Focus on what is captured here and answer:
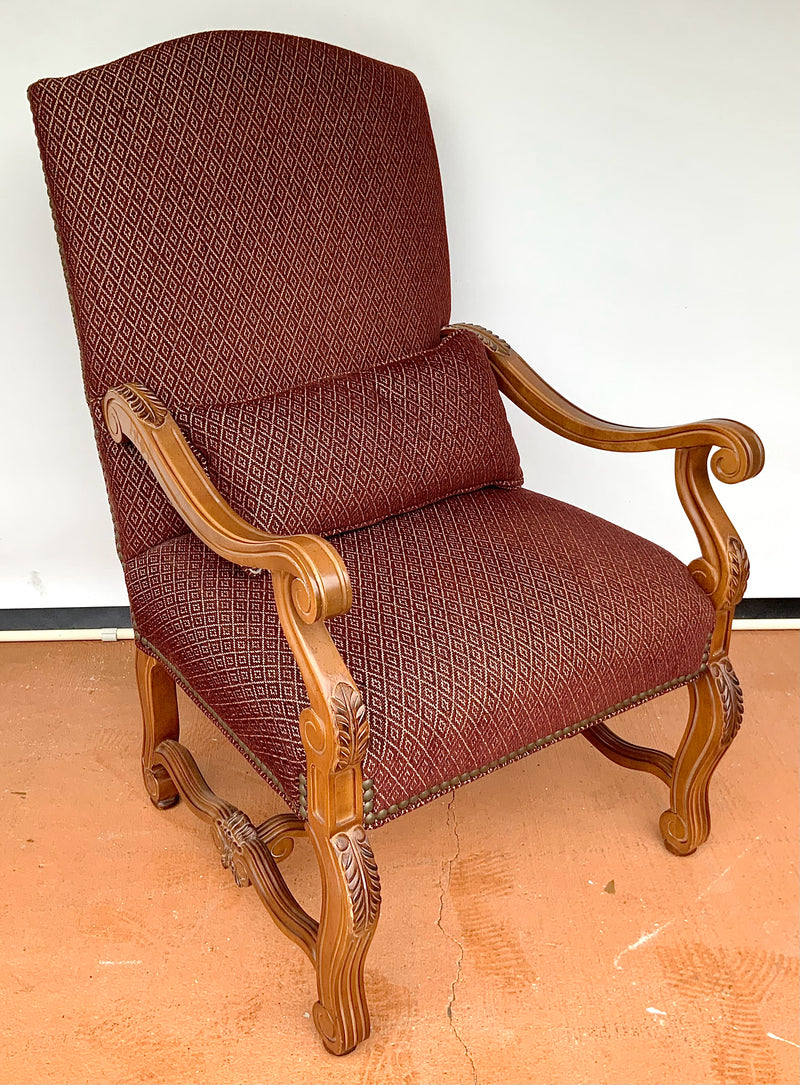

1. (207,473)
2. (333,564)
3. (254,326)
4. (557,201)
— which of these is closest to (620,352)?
(557,201)

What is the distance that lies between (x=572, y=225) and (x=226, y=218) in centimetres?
90

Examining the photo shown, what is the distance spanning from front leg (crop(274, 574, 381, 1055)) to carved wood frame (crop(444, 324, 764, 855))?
0.67 metres

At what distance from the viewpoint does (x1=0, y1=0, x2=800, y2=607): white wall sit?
82.6 inches

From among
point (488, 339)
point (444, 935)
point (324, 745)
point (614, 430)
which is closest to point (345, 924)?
point (324, 745)

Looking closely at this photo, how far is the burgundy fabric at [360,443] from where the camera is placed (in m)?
1.60

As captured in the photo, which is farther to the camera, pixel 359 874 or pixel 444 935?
pixel 444 935

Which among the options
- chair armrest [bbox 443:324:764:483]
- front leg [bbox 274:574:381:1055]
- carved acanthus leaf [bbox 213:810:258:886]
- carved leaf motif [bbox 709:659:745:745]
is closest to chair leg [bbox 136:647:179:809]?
carved acanthus leaf [bbox 213:810:258:886]

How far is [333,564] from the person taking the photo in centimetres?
119

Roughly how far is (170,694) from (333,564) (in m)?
0.79

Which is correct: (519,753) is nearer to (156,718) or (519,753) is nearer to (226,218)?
(156,718)

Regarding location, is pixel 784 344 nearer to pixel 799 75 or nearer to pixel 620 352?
pixel 620 352

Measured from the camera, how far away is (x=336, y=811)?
1.29 meters

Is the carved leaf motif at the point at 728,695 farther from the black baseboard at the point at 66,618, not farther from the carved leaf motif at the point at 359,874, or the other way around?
the black baseboard at the point at 66,618

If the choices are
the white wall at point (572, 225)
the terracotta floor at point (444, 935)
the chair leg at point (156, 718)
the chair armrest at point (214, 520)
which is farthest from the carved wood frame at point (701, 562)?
the chair leg at point (156, 718)
